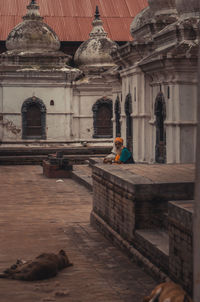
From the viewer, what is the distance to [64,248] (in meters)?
A: 8.18

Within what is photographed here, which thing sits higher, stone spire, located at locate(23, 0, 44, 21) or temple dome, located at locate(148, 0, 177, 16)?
stone spire, located at locate(23, 0, 44, 21)

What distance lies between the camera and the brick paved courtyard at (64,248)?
6.02 meters

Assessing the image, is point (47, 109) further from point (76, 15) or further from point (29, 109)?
point (76, 15)

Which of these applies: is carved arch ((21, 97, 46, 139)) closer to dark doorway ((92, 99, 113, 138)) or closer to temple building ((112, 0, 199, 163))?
dark doorway ((92, 99, 113, 138))

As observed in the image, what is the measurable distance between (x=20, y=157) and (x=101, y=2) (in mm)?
12074

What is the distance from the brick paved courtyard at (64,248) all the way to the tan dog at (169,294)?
2.14ft

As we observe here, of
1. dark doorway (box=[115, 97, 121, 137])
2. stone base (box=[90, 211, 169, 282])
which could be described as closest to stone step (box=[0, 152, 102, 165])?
dark doorway (box=[115, 97, 121, 137])

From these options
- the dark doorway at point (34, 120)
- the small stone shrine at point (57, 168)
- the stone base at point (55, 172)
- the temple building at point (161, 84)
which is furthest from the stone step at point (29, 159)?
the temple building at point (161, 84)

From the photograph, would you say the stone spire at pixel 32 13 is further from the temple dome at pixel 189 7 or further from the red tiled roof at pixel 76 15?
the temple dome at pixel 189 7

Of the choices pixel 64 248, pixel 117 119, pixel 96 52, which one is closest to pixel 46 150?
pixel 117 119

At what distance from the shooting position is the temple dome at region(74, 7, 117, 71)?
24.9 m

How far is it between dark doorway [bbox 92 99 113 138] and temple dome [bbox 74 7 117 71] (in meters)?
1.58

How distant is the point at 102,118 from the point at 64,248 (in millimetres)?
16702

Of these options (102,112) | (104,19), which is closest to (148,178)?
(102,112)
